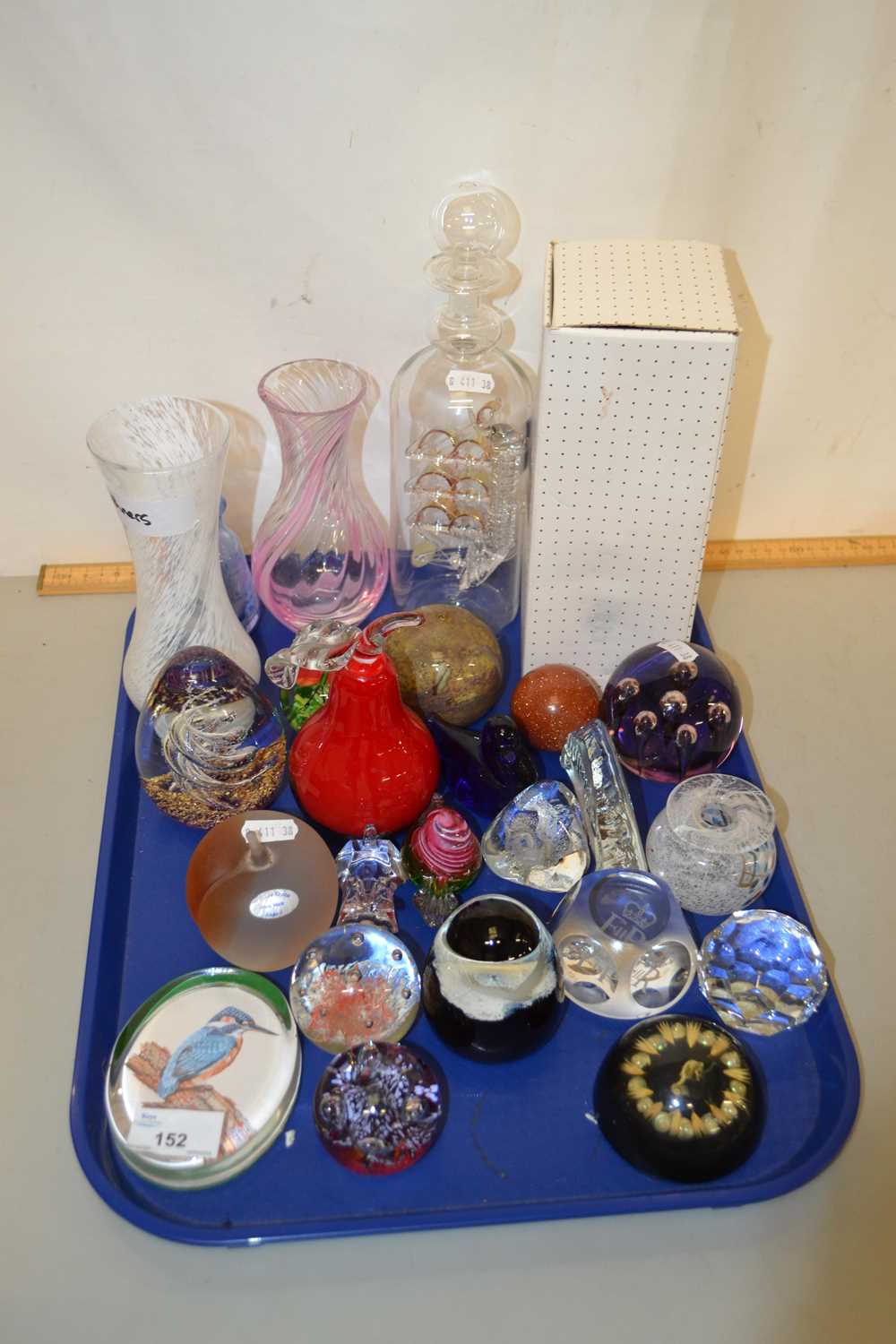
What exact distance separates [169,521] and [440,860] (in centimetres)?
45

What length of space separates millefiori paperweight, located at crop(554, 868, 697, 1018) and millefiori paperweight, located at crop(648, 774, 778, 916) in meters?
0.05

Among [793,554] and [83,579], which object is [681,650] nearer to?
[793,554]

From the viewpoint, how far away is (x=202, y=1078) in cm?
94

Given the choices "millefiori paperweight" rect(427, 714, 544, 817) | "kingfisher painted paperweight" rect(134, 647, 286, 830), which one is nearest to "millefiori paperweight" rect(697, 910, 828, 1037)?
"millefiori paperweight" rect(427, 714, 544, 817)

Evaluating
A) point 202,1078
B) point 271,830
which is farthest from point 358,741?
point 202,1078

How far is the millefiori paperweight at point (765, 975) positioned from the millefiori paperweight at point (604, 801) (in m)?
0.13

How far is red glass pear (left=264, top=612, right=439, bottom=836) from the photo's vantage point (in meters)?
1.03

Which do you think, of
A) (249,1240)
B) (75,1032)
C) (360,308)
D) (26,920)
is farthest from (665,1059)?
(360,308)

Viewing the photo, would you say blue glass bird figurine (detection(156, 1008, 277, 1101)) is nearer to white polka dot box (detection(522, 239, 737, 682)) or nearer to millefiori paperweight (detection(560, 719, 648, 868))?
millefiori paperweight (detection(560, 719, 648, 868))

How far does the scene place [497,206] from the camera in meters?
1.21

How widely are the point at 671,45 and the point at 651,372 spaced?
36 cm

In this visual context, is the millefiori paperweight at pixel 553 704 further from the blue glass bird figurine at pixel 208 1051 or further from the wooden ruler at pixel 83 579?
the wooden ruler at pixel 83 579

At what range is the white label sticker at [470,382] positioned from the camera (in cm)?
123

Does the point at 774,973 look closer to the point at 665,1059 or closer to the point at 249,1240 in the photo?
the point at 665,1059
